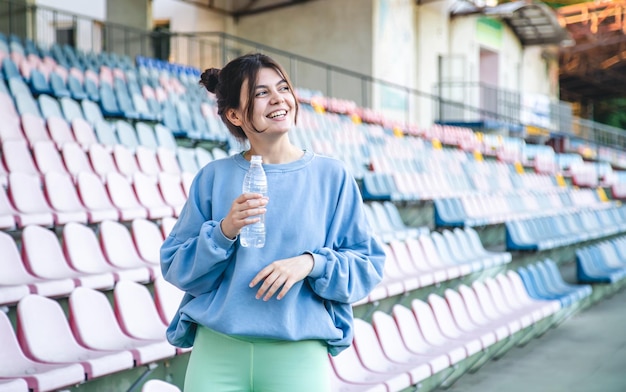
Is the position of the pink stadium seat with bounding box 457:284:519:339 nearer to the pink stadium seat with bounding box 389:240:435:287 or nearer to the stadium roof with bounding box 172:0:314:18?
the pink stadium seat with bounding box 389:240:435:287

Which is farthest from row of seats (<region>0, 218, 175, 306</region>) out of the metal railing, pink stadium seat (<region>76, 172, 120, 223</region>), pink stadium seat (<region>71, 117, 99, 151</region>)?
the metal railing

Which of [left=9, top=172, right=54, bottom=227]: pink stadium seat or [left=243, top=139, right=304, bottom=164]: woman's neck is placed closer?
[left=243, top=139, right=304, bottom=164]: woman's neck

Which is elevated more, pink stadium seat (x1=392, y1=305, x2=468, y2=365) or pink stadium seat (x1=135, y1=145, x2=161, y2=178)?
pink stadium seat (x1=135, y1=145, x2=161, y2=178)

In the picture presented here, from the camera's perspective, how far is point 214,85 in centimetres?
141

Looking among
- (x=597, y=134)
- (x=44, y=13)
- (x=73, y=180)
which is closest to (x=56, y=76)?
(x=73, y=180)

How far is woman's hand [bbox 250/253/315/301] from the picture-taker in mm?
1212

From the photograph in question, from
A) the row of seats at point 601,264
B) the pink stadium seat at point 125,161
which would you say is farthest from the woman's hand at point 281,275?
the row of seats at point 601,264

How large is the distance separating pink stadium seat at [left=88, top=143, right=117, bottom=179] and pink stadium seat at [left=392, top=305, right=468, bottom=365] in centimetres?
204

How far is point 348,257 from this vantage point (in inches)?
52.1

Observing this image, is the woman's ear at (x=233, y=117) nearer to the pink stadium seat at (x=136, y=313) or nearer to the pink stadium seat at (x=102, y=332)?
the pink stadium seat at (x=102, y=332)

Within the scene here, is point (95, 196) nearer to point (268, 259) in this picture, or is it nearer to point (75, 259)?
point (75, 259)

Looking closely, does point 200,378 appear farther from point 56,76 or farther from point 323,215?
point 56,76

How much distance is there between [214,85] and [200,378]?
55 cm

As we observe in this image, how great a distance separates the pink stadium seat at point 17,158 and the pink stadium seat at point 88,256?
1114mm
